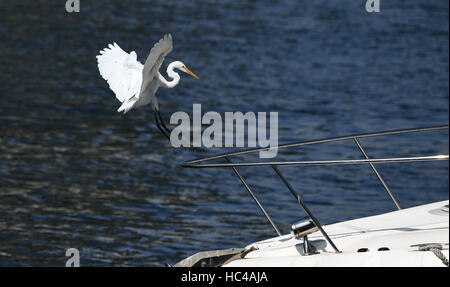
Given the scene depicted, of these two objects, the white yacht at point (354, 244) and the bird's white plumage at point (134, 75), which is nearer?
the white yacht at point (354, 244)

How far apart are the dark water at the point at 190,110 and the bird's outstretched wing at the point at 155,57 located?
509 cm

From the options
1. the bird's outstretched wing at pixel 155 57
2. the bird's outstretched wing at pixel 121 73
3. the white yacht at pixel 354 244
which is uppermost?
the bird's outstretched wing at pixel 121 73

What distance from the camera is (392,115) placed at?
69.8 ft

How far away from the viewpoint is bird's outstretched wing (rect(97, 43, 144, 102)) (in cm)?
840

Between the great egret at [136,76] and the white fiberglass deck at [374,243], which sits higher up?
the great egret at [136,76]

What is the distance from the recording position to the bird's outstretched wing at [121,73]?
8396 mm

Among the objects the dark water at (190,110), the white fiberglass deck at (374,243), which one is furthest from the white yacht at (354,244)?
the dark water at (190,110)

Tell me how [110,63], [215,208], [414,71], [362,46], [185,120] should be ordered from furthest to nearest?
[362,46], [414,71], [185,120], [215,208], [110,63]

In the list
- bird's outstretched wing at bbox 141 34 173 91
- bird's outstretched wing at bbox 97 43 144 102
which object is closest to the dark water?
bird's outstretched wing at bbox 97 43 144 102

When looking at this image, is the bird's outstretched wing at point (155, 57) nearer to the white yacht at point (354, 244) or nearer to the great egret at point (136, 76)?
the great egret at point (136, 76)

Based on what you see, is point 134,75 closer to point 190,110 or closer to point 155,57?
→ point 155,57
